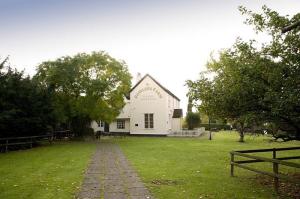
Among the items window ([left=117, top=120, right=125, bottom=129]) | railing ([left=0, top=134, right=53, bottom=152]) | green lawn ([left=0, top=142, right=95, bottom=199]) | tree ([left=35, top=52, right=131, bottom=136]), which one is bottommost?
green lawn ([left=0, top=142, right=95, bottom=199])

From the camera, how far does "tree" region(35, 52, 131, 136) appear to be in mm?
37375

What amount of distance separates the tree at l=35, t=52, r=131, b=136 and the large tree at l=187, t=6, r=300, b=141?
25399 millimetres

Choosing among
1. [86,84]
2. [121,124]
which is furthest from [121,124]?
[86,84]

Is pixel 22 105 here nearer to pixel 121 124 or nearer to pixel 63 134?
pixel 63 134

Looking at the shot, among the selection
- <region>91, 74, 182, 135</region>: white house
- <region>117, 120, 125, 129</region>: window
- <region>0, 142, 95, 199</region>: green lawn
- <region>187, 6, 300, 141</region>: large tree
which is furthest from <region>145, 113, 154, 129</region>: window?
<region>187, 6, 300, 141</region>: large tree

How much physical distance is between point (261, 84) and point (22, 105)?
80.3ft

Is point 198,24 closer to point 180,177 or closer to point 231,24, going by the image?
point 231,24

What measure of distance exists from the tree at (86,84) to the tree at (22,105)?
3065mm

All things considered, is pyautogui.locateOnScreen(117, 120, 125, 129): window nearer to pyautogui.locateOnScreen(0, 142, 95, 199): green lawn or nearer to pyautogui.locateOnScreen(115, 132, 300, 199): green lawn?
pyautogui.locateOnScreen(0, 142, 95, 199): green lawn

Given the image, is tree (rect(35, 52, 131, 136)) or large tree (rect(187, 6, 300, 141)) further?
tree (rect(35, 52, 131, 136))

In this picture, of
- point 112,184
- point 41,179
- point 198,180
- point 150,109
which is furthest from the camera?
point 150,109

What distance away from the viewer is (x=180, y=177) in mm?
14188

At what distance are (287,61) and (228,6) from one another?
4.01 m

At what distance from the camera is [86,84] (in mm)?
37125
